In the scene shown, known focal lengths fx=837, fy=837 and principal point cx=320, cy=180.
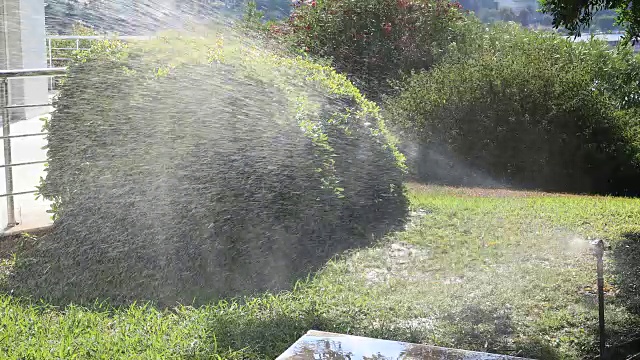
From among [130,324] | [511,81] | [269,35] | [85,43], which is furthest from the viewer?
[85,43]

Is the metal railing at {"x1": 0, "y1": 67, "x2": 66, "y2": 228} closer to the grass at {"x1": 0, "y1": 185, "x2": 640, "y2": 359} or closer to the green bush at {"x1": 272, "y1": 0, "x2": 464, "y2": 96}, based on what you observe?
the grass at {"x1": 0, "y1": 185, "x2": 640, "y2": 359}

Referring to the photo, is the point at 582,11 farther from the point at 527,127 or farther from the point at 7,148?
the point at 7,148

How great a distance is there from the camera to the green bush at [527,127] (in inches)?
360

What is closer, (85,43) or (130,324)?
(130,324)

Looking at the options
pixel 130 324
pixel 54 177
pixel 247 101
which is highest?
pixel 247 101

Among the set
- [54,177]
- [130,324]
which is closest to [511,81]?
[54,177]

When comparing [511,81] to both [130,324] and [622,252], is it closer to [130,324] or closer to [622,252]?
[622,252]

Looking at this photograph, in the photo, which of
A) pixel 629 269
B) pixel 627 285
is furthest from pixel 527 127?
pixel 627 285

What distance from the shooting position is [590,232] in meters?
5.77

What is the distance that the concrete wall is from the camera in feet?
34.6

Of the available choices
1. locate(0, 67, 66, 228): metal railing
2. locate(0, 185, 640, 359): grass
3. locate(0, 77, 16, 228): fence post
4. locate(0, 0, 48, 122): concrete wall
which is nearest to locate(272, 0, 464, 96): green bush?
locate(0, 0, 48, 122): concrete wall

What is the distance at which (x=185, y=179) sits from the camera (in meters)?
4.99

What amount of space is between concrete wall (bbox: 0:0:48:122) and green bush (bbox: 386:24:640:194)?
188 inches

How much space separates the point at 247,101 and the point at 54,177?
4.34 ft
